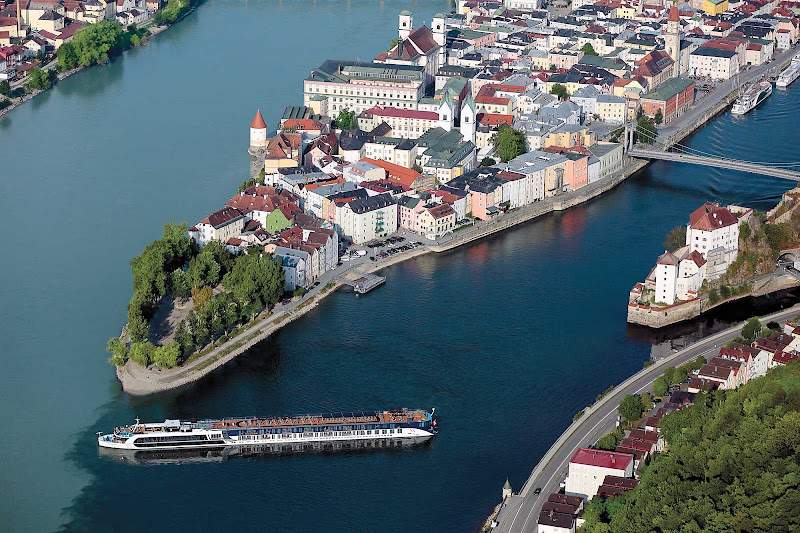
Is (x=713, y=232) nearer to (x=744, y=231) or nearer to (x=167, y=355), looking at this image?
(x=744, y=231)

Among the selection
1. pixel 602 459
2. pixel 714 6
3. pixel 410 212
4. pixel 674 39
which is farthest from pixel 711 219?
pixel 714 6

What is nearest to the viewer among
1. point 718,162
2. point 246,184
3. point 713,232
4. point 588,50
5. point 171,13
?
point 713,232

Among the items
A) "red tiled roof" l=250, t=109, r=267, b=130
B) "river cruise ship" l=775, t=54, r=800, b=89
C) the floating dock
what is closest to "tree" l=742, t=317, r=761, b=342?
the floating dock

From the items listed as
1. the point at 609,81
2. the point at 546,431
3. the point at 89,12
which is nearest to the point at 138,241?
the point at 546,431

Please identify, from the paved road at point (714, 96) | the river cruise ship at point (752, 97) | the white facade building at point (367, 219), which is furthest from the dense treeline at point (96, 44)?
the river cruise ship at point (752, 97)

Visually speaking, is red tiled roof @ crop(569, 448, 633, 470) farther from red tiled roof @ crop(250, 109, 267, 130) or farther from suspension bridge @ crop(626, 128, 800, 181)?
red tiled roof @ crop(250, 109, 267, 130)

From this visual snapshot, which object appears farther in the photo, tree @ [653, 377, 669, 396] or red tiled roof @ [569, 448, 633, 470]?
tree @ [653, 377, 669, 396]
